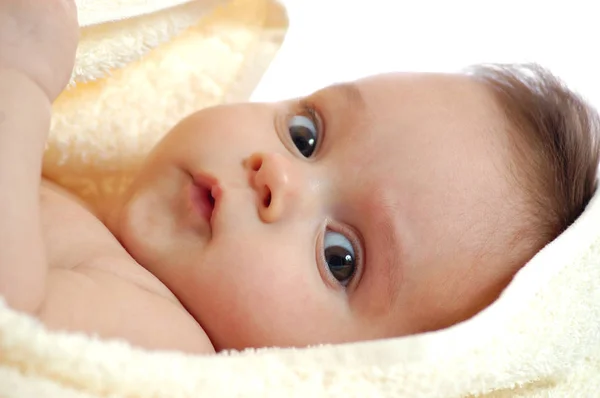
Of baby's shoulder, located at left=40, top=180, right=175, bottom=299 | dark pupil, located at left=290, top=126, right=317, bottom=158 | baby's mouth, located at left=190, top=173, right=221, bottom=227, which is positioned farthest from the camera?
dark pupil, located at left=290, top=126, right=317, bottom=158

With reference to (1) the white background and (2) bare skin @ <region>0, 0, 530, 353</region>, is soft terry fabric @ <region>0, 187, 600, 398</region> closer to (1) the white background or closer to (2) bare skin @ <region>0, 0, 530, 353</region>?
(2) bare skin @ <region>0, 0, 530, 353</region>

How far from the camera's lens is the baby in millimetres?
795

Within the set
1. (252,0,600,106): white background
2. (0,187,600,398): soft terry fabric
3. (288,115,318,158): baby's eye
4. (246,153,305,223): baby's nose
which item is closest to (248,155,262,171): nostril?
(246,153,305,223): baby's nose

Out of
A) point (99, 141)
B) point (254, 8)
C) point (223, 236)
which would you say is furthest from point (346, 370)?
point (254, 8)

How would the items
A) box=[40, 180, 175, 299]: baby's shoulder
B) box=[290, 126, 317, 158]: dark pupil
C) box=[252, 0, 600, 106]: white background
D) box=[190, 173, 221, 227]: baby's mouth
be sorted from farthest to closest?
box=[252, 0, 600, 106]: white background, box=[290, 126, 317, 158]: dark pupil, box=[190, 173, 221, 227]: baby's mouth, box=[40, 180, 175, 299]: baby's shoulder

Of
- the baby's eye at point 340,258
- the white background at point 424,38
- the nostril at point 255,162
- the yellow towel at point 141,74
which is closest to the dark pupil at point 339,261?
the baby's eye at point 340,258

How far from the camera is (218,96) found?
1263mm

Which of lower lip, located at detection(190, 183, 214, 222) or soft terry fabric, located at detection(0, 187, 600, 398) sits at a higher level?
soft terry fabric, located at detection(0, 187, 600, 398)

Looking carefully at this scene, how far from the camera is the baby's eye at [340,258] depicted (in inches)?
33.4

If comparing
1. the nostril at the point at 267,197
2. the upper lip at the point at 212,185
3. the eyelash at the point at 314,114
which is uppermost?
the eyelash at the point at 314,114

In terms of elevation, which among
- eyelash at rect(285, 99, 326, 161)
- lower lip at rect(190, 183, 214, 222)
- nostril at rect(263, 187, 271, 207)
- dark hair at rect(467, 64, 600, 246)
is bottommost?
lower lip at rect(190, 183, 214, 222)

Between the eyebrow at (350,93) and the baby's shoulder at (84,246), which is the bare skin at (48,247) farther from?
the eyebrow at (350,93)

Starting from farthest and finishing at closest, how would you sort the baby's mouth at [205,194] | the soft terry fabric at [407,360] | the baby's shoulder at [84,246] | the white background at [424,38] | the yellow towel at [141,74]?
the white background at [424,38] < the yellow towel at [141,74] < the baby's mouth at [205,194] < the baby's shoulder at [84,246] < the soft terry fabric at [407,360]

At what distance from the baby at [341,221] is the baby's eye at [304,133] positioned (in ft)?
0.08
